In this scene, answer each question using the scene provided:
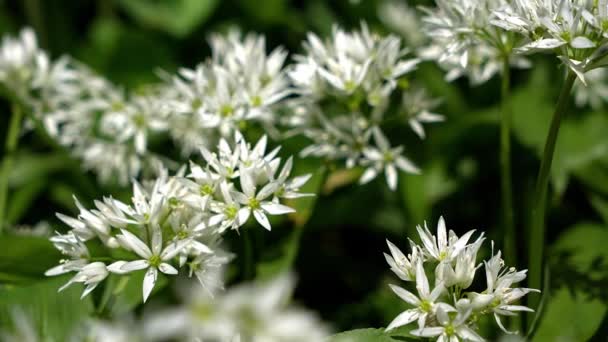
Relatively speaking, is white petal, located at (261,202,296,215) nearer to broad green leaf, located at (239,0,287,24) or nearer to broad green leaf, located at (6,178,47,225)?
broad green leaf, located at (6,178,47,225)

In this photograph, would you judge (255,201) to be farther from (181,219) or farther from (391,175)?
(391,175)

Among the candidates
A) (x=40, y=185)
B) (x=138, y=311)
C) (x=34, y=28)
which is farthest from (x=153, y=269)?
(x=34, y=28)

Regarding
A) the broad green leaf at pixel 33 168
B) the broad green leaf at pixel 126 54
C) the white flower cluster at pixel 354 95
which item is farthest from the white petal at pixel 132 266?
the broad green leaf at pixel 126 54

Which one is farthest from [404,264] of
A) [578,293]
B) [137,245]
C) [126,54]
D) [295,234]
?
[126,54]

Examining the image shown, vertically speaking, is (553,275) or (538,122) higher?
(538,122)

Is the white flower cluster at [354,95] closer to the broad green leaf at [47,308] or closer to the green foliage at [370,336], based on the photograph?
the green foliage at [370,336]

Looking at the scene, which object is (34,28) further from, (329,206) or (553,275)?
(553,275)

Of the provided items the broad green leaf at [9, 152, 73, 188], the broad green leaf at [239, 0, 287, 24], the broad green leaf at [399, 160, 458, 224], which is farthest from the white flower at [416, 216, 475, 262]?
the broad green leaf at [239, 0, 287, 24]
